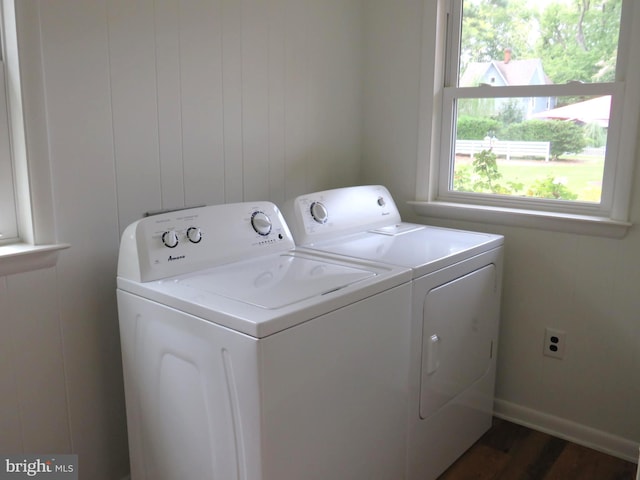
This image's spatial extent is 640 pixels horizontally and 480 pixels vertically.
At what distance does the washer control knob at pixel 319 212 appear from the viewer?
6.70 feet

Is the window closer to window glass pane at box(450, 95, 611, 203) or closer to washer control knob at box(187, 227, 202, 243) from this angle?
washer control knob at box(187, 227, 202, 243)

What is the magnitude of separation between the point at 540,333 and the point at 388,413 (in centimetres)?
96

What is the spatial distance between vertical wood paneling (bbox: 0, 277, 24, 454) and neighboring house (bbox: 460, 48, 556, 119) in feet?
6.29

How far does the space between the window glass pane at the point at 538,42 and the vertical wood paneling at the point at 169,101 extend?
49.1 inches

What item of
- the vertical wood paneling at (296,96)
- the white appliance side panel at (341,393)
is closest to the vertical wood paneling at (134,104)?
the vertical wood paneling at (296,96)

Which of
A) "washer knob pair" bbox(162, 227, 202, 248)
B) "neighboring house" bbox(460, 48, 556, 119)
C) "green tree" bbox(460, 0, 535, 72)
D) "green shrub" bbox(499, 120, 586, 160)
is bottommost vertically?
"washer knob pair" bbox(162, 227, 202, 248)

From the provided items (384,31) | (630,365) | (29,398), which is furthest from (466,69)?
(29,398)

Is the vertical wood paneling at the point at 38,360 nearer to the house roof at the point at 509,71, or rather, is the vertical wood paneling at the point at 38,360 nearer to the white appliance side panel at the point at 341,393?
the white appliance side panel at the point at 341,393

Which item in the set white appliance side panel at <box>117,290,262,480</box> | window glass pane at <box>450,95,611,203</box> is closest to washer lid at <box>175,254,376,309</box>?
white appliance side panel at <box>117,290,262,480</box>

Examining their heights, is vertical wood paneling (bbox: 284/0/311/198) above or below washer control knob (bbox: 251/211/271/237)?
above

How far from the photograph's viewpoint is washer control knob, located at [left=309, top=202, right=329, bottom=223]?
6.70 ft

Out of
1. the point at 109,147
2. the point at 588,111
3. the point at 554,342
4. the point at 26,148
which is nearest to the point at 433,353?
the point at 554,342

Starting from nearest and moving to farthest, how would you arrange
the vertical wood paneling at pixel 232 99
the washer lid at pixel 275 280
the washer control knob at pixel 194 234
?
the washer lid at pixel 275 280, the washer control knob at pixel 194 234, the vertical wood paneling at pixel 232 99

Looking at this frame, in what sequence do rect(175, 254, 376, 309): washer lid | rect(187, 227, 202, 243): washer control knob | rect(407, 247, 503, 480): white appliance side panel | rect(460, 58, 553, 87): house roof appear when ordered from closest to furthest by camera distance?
rect(175, 254, 376, 309): washer lid → rect(187, 227, 202, 243): washer control knob → rect(407, 247, 503, 480): white appliance side panel → rect(460, 58, 553, 87): house roof
